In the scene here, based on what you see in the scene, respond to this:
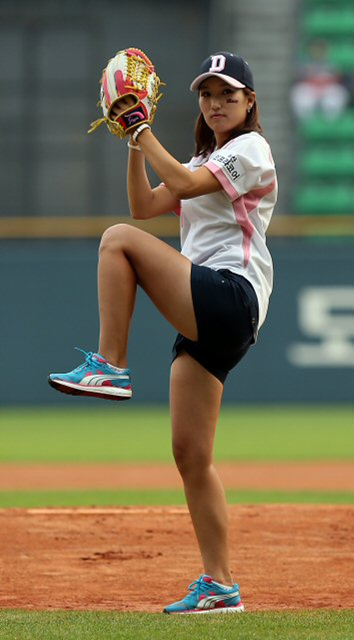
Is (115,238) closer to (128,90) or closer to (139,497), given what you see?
(128,90)

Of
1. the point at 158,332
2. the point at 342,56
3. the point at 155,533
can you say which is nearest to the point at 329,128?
the point at 342,56

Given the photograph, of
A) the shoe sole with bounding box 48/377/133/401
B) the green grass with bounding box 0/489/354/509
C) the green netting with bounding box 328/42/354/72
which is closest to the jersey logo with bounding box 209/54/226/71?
the shoe sole with bounding box 48/377/133/401

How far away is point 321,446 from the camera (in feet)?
35.8

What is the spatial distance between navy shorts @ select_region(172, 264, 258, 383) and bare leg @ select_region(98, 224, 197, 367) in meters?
0.04

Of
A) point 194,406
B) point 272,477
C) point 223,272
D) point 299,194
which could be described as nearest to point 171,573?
point 194,406

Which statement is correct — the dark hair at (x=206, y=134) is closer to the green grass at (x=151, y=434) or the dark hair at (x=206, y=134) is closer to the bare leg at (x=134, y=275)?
the bare leg at (x=134, y=275)

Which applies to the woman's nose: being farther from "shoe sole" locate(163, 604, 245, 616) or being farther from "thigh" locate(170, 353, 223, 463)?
"shoe sole" locate(163, 604, 245, 616)

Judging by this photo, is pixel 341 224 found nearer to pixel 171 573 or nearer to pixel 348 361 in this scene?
pixel 348 361

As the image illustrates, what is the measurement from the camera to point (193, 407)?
4332 millimetres

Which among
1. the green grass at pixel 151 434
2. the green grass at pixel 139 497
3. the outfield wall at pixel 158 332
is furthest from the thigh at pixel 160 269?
the outfield wall at pixel 158 332

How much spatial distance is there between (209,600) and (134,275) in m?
1.14

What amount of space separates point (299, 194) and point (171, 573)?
10.4m

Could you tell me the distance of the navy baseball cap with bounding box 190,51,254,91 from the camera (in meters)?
4.31

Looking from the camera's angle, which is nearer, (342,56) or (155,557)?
(155,557)
